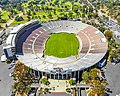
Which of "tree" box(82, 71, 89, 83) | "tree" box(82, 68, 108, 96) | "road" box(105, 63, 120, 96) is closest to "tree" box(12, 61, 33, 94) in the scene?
"tree" box(82, 71, 89, 83)

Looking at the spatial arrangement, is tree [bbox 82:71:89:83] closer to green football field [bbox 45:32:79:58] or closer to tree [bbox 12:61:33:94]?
green football field [bbox 45:32:79:58]

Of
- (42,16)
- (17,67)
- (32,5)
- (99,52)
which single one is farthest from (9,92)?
(32,5)

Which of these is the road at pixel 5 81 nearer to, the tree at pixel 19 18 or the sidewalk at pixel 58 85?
the sidewalk at pixel 58 85

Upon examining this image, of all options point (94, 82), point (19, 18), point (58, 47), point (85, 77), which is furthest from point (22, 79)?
point (19, 18)

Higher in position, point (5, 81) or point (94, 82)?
point (94, 82)

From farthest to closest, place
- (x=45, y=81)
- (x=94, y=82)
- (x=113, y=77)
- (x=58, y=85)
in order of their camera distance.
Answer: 1. (x=113, y=77)
2. (x=58, y=85)
3. (x=45, y=81)
4. (x=94, y=82)

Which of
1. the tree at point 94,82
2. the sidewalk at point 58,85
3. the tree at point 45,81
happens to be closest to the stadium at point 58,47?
the sidewalk at point 58,85

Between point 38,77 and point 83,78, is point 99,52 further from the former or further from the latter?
point 38,77

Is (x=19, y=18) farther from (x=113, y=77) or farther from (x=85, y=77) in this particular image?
(x=113, y=77)
